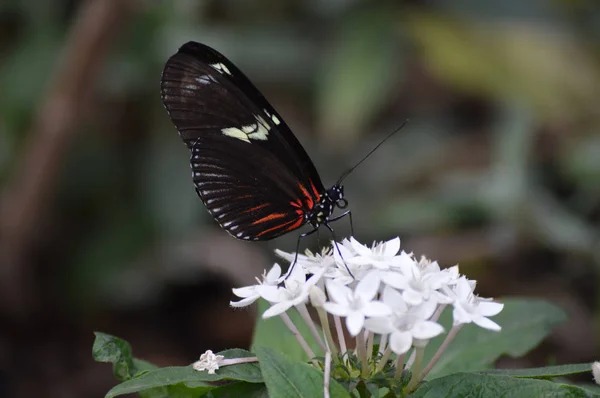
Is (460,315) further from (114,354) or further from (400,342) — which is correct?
(114,354)

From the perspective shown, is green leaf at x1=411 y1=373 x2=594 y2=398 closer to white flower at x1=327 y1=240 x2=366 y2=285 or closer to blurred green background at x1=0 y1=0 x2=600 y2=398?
white flower at x1=327 y1=240 x2=366 y2=285

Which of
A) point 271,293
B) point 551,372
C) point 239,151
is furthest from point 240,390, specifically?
point 239,151

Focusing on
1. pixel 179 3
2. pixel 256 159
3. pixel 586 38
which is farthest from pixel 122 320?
pixel 586 38

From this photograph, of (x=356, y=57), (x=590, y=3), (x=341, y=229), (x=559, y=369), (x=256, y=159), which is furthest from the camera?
(x=590, y=3)

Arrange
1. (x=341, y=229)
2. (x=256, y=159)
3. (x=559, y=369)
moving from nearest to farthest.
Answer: (x=559, y=369) → (x=256, y=159) → (x=341, y=229)

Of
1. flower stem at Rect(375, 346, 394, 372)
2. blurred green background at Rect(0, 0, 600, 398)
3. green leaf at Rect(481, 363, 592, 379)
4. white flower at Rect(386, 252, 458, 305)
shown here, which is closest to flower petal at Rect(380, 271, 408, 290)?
white flower at Rect(386, 252, 458, 305)

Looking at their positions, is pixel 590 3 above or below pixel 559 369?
above

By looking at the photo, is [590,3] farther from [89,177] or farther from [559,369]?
[559,369]

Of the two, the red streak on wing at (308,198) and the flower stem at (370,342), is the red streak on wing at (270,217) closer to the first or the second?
the red streak on wing at (308,198)
